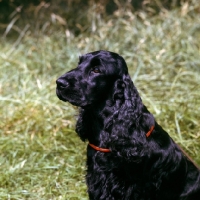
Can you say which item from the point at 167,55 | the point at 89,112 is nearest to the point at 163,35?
the point at 167,55

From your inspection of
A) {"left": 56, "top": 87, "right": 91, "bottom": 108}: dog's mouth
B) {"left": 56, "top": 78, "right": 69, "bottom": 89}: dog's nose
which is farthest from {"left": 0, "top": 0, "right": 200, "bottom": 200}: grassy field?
{"left": 56, "top": 78, "right": 69, "bottom": 89}: dog's nose

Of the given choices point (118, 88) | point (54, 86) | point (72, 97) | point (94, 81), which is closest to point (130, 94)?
point (118, 88)

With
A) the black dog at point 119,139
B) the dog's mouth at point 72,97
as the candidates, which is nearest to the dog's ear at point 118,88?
the black dog at point 119,139

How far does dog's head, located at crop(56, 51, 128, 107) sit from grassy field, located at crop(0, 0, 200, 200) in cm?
120

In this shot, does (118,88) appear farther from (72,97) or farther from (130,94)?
(72,97)

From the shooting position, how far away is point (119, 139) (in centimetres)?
306

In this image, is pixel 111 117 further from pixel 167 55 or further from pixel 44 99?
pixel 167 55

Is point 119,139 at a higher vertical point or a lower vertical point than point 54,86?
Result: higher

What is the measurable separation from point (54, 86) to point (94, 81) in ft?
9.11

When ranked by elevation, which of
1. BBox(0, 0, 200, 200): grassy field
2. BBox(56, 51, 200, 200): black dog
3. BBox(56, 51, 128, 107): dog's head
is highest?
BBox(56, 51, 128, 107): dog's head

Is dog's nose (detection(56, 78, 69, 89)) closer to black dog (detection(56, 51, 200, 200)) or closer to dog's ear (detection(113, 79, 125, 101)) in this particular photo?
black dog (detection(56, 51, 200, 200))

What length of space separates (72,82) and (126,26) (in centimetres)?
395

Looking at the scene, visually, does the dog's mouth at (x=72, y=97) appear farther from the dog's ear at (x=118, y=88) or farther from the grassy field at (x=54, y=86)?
the grassy field at (x=54, y=86)

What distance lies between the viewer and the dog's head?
303cm
